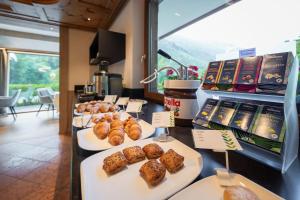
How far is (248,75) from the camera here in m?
0.54

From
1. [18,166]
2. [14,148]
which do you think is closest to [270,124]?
[18,166]

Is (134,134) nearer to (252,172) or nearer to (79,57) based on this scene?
(252,172)

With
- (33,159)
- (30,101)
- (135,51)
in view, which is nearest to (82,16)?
(135,51)

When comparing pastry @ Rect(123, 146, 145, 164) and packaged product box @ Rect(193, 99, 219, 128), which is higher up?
packaged product box @ Rect(193, 99, 219, 128)

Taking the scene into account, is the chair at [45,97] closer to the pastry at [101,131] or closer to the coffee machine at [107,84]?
the coffee machine at [107,84]

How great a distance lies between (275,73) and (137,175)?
487 millimetres

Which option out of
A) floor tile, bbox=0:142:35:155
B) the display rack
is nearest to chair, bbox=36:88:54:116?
floor tile, bbox=0:142:35:155

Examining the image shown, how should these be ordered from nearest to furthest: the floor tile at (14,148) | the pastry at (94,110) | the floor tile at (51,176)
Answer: the pastry at (94,110), the floor tile at (51,176), the floor tile at (14,148)

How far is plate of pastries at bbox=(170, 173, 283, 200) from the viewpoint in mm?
292

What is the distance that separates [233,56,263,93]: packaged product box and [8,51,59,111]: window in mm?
6410

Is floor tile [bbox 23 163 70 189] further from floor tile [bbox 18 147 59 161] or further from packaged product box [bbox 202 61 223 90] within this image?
packaged product box [bbox 202 61 223 90]

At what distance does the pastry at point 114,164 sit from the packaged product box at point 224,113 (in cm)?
36

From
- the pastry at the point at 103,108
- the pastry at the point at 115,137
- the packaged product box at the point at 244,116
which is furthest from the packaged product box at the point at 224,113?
the pastry at the point at 103,108

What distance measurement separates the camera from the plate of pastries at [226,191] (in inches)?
11.5
